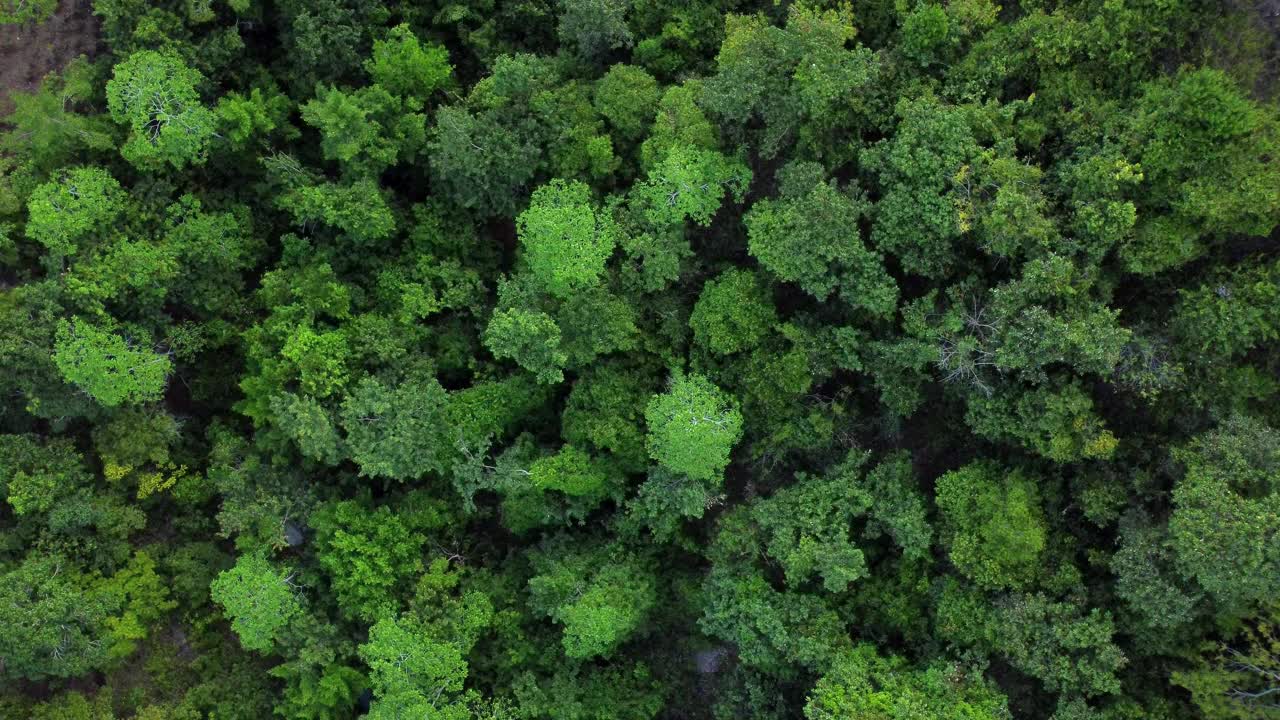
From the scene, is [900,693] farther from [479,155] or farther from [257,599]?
[479,155]

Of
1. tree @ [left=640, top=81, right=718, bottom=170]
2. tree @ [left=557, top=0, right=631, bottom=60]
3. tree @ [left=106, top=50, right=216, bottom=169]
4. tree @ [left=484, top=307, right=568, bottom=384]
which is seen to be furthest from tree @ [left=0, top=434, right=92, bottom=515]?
tree @ [left=557, top=0, right=631, bottom=60]

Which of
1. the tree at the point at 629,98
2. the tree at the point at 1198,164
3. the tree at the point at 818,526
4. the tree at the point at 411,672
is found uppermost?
the tree at the point at 1198,164

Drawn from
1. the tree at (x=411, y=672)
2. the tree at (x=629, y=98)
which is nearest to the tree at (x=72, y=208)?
the tree at (x=411, y=672)

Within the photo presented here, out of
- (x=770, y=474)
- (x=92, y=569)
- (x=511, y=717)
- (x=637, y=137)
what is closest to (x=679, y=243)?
(x=637, y=137)

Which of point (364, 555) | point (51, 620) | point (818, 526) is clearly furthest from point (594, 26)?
point (51, 620)

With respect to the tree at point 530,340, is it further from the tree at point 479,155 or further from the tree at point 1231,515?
the tree at point 1231,515

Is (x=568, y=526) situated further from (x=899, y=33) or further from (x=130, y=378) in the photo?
(x=899, y=33)
